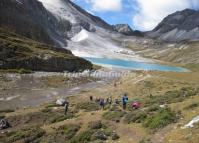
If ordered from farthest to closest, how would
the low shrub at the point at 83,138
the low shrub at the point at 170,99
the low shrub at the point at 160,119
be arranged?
the low shrub at the point at 170,99
the low shrub at the point at 83,138
the low shrub at the point at 160,119

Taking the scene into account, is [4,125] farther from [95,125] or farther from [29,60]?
[29,60]

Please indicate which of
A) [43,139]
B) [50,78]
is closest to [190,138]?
[43,139]

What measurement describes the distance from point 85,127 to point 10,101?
41.6 meters

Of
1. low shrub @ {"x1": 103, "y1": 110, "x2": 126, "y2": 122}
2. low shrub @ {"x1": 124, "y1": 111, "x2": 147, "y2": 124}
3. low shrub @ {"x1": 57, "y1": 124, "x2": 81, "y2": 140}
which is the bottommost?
low shrub @ {"x1": 57, "y1": 124, "x2": 81, "y2": 140}

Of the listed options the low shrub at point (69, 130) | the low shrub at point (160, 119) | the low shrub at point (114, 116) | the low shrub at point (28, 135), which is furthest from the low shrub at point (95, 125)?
the low shrub at point (28, 135)

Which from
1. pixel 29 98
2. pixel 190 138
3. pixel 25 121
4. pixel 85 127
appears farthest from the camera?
pixel 29 98

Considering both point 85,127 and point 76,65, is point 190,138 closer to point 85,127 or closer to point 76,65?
point 85,127

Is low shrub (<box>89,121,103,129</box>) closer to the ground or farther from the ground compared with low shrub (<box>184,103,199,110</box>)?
closer to the ground

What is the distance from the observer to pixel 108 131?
1313 inches

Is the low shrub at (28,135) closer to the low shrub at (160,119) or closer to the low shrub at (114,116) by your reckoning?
the low shrub at (114,116)

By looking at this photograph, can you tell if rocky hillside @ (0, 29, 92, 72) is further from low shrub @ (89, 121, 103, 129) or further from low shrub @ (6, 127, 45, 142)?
low shrub @ (89, 121, 103, 129)

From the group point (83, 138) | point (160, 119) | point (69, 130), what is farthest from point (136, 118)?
point (83, 138)

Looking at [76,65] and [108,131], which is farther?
[76,65]

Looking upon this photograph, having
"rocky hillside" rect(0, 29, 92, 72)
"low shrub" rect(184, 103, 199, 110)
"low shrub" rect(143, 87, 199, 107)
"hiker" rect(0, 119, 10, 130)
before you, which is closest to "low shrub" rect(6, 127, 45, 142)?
"hiker" rect(0, 119, 10, 130)
